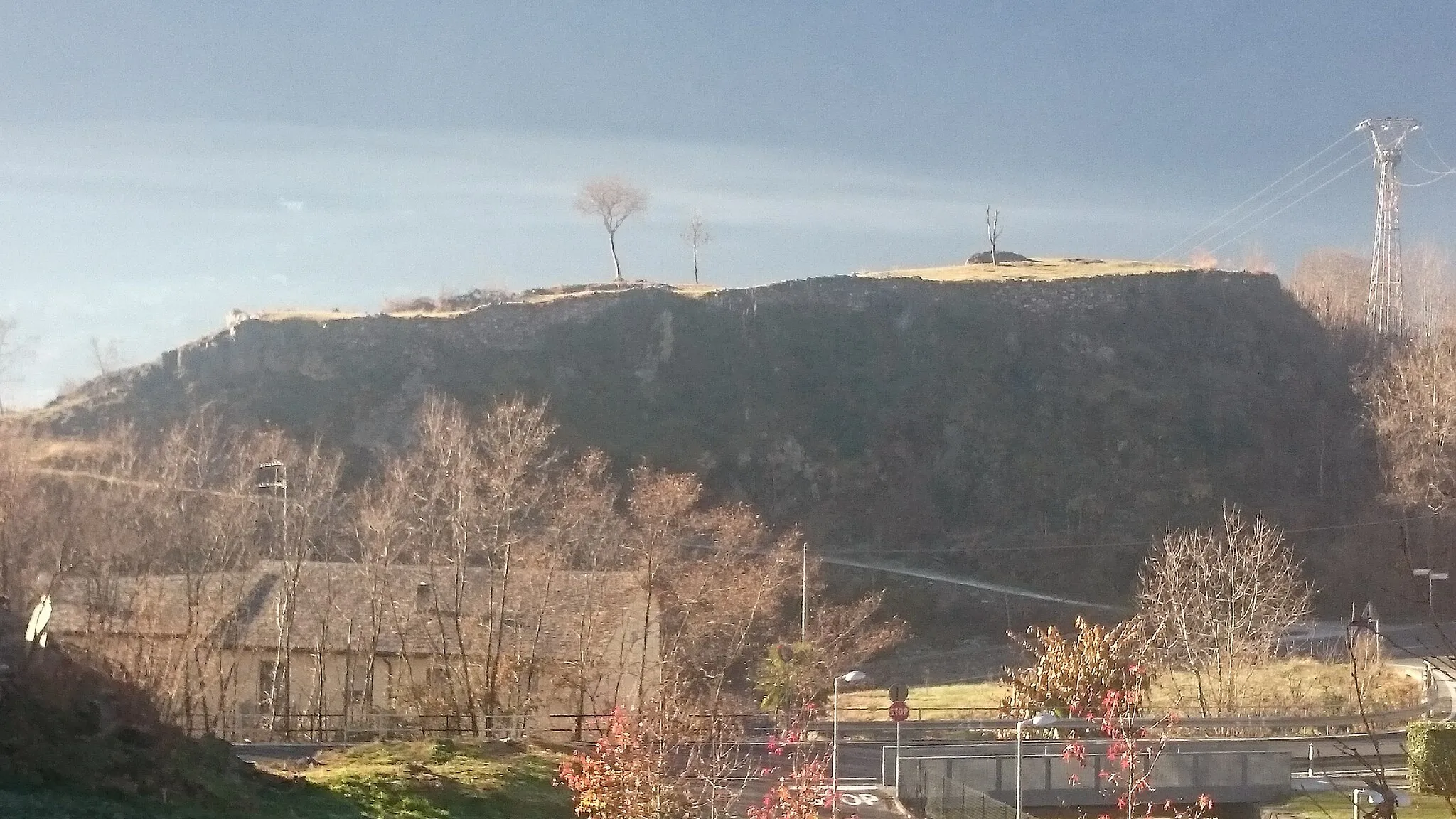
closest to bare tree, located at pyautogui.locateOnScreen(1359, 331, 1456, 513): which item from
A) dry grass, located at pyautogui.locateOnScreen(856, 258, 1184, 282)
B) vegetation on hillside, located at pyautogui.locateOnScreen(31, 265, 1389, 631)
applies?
vegetation on hillside, located at pyautogui.locateOnScreen(31, 265, 1389, 631)

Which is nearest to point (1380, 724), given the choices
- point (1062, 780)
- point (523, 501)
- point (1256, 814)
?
point (1256, 814)

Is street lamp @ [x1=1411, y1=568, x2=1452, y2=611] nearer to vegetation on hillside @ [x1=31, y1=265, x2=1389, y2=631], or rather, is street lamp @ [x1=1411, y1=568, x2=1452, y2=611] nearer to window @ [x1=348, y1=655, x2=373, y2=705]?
window @ [x1=348, y1=655, x2=373, y2=705]

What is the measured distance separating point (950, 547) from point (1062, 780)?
4303cm

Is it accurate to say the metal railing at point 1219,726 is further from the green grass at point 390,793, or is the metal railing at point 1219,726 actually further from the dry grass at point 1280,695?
the green grass at point 390,793

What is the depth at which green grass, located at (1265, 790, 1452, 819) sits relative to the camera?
1762 centimetres

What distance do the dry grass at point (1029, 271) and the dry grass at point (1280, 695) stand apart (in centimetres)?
4609

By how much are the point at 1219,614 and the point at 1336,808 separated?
49.0 feet

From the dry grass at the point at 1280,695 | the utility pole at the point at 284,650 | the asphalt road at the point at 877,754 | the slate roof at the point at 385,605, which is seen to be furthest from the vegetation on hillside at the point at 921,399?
the asphalt road at the point at 877,754

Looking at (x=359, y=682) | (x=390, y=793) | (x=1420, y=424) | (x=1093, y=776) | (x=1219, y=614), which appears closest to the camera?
(x=390, y=793)

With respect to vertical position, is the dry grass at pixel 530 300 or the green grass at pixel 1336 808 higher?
the dry grass at pixel 530 300

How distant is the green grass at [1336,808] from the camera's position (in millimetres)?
17625

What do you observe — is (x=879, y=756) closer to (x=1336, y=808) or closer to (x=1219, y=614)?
(x=1336, y=808)

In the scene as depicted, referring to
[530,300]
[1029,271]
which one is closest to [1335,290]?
[1029,271]

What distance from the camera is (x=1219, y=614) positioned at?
3344 cm
